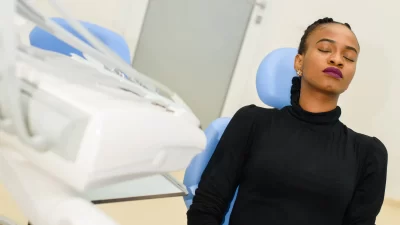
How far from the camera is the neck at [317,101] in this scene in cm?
109

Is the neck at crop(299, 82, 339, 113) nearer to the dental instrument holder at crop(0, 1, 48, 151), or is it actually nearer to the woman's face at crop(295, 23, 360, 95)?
the woman's face at crop(295, 23, 360, 95)

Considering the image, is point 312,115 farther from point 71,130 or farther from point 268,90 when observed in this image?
point 71,130

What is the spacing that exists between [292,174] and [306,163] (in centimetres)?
5

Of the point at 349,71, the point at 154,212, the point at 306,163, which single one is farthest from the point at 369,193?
the point at 154,212

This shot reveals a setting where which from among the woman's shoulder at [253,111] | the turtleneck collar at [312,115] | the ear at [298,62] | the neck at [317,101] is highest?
the ear at [298,62]

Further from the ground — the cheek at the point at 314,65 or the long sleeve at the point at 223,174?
the cheek at the point at 314,65

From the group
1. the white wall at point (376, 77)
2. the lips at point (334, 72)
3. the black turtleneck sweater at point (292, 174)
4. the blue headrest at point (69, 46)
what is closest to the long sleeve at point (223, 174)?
the black turtleneck sweater at point (292, 174)

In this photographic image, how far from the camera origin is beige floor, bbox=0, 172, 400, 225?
165 cm

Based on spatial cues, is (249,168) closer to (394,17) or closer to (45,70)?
(45,70)

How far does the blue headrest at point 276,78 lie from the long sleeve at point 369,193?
0.93ft

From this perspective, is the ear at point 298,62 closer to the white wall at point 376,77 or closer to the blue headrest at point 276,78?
the blue headrest at point 276,78

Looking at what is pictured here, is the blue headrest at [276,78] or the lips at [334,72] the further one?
the blue headrest at [276,78]

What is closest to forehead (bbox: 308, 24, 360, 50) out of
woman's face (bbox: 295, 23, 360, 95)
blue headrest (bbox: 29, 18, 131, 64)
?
woman's face (bbox: 295, 23, 360, 95)

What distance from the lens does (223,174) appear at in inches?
41.3
